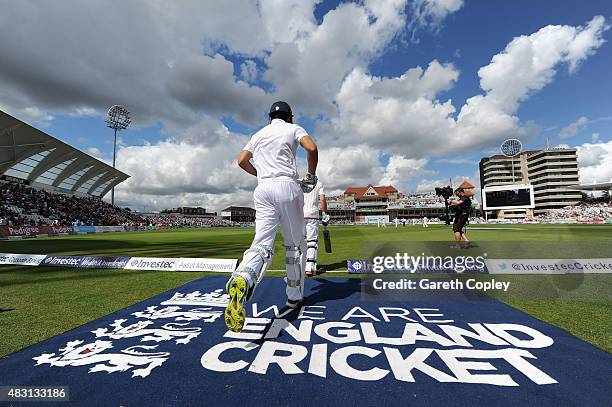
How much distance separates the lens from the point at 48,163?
40125 mm

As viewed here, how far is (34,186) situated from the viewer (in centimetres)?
4366

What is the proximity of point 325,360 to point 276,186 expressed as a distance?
5.69 feet

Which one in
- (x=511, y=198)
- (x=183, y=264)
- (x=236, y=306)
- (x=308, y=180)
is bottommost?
(x=183, y=264)

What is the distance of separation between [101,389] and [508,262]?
6.27 meters

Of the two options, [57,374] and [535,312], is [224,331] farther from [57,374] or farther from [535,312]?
[535,312]

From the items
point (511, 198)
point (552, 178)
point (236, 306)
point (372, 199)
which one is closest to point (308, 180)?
point (236, 306)

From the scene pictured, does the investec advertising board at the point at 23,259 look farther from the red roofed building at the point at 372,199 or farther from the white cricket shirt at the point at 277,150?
the red roofed building at the point at 372,199

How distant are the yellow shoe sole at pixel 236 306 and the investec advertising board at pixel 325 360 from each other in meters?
0.24

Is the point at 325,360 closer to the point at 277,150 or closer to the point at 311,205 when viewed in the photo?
the point at 277,150

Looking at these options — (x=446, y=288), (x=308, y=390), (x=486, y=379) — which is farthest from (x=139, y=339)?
(x=446, y=288)

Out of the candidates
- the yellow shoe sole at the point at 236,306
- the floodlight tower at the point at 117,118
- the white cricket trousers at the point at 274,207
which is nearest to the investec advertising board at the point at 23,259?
the white cricket trousers at the point at 274,207

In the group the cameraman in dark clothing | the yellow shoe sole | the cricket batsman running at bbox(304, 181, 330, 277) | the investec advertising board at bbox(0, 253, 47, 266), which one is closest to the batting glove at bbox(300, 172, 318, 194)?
the yellow shoe sole

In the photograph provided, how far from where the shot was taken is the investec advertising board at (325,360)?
5.81 feet

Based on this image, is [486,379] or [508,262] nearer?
[486,379]
